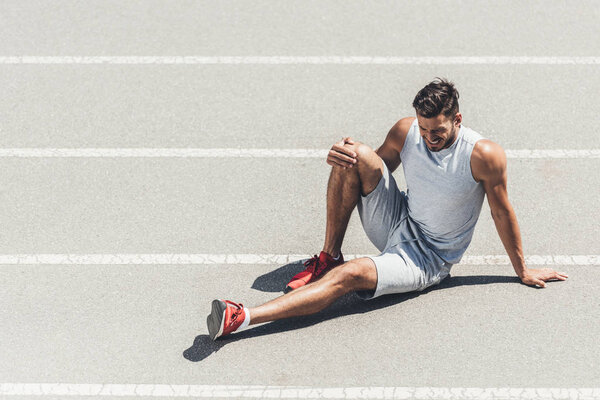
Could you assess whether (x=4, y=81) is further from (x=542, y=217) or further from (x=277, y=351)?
(x=542, y=217)

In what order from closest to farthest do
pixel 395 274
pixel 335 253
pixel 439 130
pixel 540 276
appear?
pixel 439 130, pixel 395 274, pixel 540 276, pixel 335 253

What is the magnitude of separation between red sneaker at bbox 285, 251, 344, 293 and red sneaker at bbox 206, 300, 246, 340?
0.56 meters

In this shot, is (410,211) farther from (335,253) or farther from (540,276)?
(540,276)

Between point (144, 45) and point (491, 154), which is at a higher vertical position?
point (144, 45)

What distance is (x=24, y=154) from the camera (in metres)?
6.47

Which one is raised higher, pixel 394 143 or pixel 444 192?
pixel 394 143

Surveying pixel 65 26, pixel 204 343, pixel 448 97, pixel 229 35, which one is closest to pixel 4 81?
pixel 65 26

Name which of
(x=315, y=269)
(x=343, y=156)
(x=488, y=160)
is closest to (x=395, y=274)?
(x=315, y=269)

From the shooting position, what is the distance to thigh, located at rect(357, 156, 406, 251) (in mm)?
5102

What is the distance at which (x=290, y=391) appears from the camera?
4.57 m

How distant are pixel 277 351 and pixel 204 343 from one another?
47 cm

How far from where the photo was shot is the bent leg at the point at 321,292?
486 cm

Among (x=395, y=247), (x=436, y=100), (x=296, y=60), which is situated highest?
(x=296, y=60)

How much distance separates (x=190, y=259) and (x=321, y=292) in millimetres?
1122
